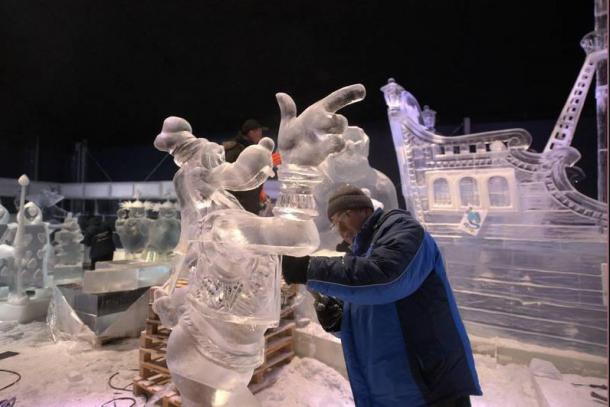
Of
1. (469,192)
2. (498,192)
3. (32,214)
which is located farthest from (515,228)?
(32,214)

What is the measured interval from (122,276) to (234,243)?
2844mm

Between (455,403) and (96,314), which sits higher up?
(455,403)

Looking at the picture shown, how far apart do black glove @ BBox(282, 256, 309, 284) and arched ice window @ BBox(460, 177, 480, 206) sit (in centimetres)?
235

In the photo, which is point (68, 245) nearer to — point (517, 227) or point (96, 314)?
point (96, 314)

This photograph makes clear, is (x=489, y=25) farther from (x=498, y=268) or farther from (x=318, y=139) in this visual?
(x=318, y=139)

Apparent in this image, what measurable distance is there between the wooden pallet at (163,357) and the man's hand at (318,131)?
1931 millimetres

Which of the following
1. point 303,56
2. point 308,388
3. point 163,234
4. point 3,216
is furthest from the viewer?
point 163,234

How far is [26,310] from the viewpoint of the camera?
3.73 metres

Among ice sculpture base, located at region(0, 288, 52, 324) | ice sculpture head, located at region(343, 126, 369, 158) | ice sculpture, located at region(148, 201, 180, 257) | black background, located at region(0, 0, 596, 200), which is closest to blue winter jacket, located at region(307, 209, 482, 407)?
ice sculpture head, located at region(343, 126, 369, 158)

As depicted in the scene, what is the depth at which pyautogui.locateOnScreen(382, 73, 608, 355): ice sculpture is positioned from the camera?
261 centimetres

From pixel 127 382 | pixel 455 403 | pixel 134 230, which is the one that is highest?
pixel 134 230

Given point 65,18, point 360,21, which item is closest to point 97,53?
point 65,18

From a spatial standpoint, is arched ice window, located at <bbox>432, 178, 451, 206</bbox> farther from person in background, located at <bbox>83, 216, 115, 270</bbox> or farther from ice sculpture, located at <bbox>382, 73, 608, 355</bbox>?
person in background, located at <bbox>83, 216, 115, 270</bbox>

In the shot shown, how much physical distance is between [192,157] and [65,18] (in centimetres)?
334
